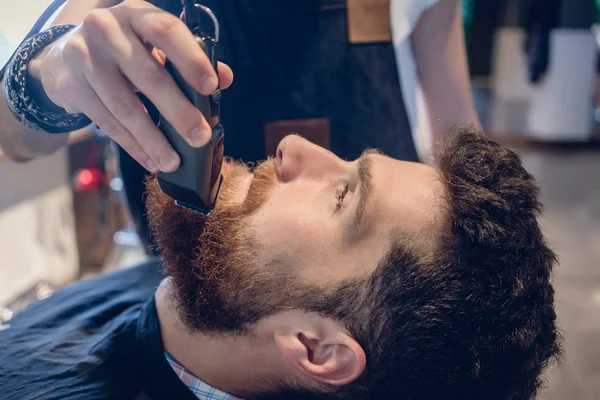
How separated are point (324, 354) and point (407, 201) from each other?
294 mm

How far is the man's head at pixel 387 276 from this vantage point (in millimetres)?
868

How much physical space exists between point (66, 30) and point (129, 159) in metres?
0.48

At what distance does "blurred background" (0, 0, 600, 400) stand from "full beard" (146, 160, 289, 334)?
535 millimetres

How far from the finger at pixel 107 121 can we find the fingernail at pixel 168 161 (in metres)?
0.02

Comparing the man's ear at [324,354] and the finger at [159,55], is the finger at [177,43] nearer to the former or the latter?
the finger at [159,55]

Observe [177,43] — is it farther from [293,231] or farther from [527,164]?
[527,164]

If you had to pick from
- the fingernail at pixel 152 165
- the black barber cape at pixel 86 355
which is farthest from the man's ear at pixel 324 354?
the fingernail at pixel 152 165

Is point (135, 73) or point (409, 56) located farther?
point (409, 56)

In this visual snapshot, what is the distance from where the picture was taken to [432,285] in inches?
34.4

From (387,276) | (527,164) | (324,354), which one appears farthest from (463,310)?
(527,164)

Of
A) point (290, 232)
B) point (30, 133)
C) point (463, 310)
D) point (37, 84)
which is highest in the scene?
point (37, 84)

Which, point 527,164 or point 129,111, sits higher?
point 129,111

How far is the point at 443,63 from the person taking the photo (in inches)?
49.7

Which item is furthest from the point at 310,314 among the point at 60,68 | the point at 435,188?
the point at 60,68
